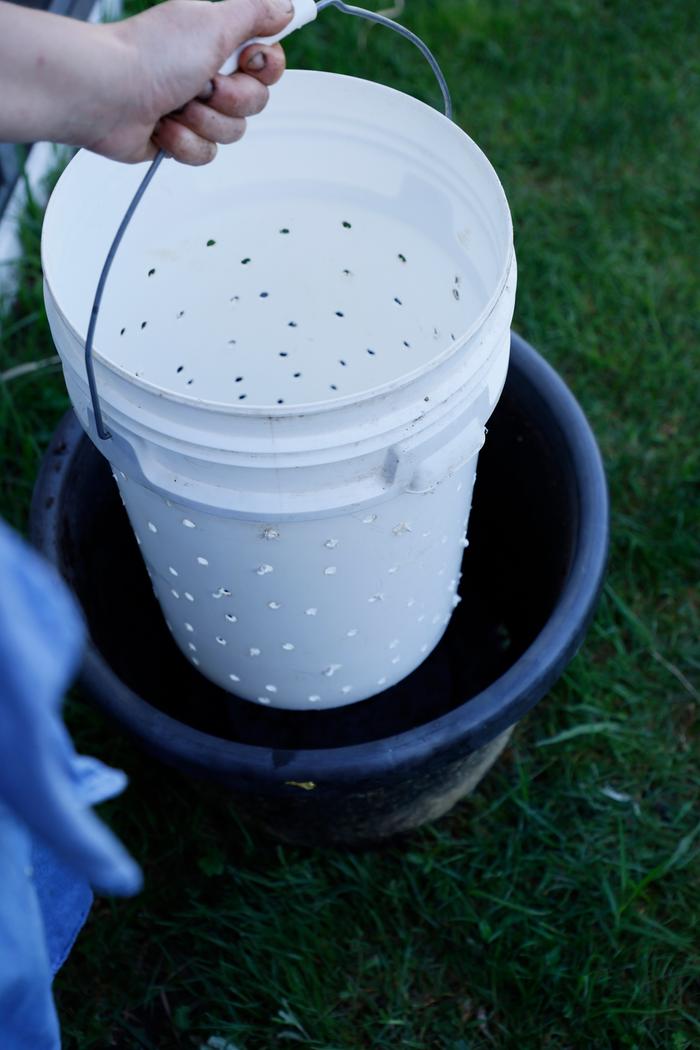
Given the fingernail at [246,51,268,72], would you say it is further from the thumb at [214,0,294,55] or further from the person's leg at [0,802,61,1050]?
the person's leg at [0,802,61,1050]

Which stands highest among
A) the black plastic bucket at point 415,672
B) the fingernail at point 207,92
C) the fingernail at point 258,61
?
the fingernail at point 258,61

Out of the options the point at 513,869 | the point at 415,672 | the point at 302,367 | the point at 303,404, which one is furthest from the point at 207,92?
the point at 513,869

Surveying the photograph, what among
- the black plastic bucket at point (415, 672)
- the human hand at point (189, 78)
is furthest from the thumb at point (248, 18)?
the black plastic bucket at point (415, 672)

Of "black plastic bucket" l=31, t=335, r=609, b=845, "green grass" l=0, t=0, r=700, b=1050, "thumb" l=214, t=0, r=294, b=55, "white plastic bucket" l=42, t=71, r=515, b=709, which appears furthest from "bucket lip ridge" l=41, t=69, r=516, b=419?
"green grass" l=0, t=0, r=700, b=1050

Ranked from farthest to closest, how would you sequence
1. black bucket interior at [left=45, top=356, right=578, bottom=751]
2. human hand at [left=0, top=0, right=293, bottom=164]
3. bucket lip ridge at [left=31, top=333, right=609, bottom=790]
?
1. black bucket interior at [left=45, top=356, right=578, bottom=751]
2. bucket lip ridge at [left=31, top=333, right=609, bottom=790]
3. human hand at [left=0, top=0, right=293, bottom=164]

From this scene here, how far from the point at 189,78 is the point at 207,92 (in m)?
0.02

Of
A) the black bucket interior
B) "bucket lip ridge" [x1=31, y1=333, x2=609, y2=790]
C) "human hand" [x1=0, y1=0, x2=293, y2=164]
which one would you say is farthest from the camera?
the black bucket interior

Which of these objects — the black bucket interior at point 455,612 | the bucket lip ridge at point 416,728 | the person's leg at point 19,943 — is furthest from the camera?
the black bucket interior at point 455,612

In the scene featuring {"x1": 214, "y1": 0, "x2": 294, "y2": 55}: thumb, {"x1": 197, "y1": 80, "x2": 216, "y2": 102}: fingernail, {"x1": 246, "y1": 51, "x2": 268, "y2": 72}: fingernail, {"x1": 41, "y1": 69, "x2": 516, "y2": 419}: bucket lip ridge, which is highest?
{"x1": 214, "y1": 0, "x2": 294, "y2": 55}: thumb

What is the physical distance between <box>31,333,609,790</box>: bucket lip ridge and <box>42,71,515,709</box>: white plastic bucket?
0.30 ft

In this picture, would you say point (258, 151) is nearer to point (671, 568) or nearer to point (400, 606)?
point (400, 606)

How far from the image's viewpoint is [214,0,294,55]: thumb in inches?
24.6

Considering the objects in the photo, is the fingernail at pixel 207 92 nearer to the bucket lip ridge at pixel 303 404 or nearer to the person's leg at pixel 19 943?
the bucket lip ridge at pixel 303 404

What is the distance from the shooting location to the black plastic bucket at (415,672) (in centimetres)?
75
